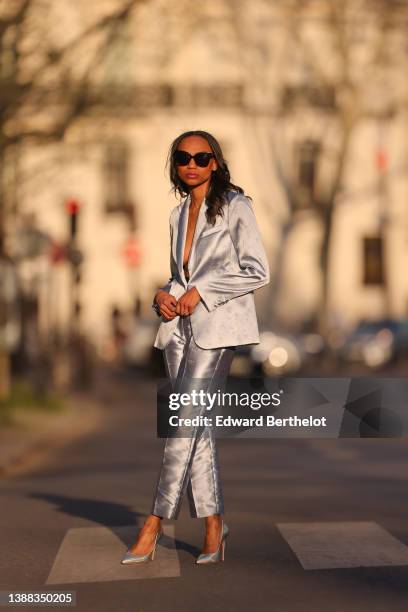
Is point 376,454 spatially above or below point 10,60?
below

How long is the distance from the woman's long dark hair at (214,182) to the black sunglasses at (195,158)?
0.05m

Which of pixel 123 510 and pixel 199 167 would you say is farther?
pixel 123 510

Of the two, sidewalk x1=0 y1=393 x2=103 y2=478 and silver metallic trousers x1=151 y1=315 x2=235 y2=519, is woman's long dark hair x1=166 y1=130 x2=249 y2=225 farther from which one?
sidewalk x1=0 y1=393 x2=103 y2=478

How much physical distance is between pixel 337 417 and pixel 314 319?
44.7 m

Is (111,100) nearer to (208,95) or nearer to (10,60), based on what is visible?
(10,60)

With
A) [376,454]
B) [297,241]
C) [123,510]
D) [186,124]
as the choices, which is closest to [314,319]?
[297,241]

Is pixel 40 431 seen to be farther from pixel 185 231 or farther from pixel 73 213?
pixel 185 231

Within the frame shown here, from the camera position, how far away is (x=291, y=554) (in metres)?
6.88

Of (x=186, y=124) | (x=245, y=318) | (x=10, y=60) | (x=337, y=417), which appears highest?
(x=186, y=124)

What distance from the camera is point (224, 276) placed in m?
6.49

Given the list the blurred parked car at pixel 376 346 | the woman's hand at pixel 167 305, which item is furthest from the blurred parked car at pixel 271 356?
the woman's hand at pixel 167 305

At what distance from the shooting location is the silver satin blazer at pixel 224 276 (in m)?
6.45

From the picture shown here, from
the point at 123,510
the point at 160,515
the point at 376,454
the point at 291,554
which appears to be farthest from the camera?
the point at 376,454

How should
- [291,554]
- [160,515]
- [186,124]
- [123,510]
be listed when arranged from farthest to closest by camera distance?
[186,124] < [123,510] < [291,554] < [160,515]
